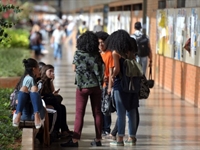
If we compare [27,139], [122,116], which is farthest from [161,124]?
[27,139]

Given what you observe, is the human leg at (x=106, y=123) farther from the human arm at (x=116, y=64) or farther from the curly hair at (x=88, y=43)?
the curly hair at (x=88, y=43)

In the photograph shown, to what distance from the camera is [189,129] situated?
1184 centimetres

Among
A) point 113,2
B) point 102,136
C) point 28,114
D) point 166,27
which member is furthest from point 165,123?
point 113,2

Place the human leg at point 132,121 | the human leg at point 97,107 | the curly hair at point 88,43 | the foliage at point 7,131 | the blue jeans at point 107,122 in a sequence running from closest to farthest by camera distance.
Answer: the foliage at point 7,131 < the curly hair at point 88,43 < the human leg at point 97,107 < the human leg at point 132,121 < the blue jeans at point 107,122

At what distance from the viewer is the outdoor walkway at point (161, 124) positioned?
10227 mm

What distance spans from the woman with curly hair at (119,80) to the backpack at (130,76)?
62 mm

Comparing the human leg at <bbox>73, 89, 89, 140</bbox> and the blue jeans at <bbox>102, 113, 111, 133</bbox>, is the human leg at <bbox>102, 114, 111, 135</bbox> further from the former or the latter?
the human leg at <bbox>73, 89, 89, 140</bbox>

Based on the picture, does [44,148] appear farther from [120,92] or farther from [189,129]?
[189,129]

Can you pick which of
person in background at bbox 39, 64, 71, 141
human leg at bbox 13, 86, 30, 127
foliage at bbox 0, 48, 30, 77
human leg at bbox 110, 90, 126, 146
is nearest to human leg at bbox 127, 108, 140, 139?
human leg at bbox 110, 90, 126, 146

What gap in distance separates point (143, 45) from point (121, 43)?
763 centimetres

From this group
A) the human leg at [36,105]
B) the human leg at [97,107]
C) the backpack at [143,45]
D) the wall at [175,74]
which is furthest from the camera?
the backpack at [143,45]

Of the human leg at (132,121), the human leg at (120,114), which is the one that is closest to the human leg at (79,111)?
the human leg at (120,114)

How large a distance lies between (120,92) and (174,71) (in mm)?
7557

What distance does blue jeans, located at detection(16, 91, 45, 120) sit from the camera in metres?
9.16
